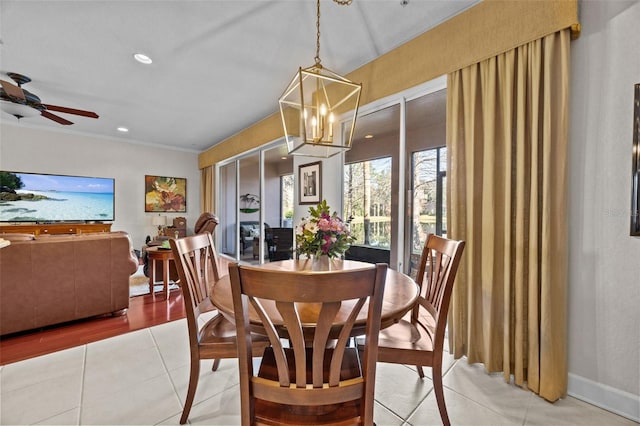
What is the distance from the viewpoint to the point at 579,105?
5.33ft

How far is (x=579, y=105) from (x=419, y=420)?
6.85 feet

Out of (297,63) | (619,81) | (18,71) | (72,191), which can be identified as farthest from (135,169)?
(619,81)

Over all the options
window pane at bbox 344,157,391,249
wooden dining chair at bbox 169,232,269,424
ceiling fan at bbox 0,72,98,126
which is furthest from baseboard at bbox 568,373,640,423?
ceiling fan at bbox 0,72,98,126

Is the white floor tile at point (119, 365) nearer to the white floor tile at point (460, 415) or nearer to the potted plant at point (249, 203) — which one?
the white floor tile at point (460, 415)

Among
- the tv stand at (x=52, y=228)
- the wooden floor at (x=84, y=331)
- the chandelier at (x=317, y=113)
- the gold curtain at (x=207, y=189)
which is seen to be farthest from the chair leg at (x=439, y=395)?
the tv stand at (x=52, y=228)

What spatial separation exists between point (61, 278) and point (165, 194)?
14.1 ft

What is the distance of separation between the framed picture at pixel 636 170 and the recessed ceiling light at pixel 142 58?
384 centimetres

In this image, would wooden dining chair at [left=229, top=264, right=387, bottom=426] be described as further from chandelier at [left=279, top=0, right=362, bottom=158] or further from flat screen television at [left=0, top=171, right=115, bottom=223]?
flat screen television at [left=0, top=171, right=115, bottom=223]

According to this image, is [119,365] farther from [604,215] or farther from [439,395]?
[604,215]

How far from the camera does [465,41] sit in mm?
2018

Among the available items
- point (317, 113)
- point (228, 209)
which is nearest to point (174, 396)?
point (317, 113)

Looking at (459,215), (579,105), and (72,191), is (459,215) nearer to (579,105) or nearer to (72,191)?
(579,105)

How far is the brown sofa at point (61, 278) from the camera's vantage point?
2326mm

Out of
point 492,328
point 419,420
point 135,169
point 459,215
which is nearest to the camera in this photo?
point 419,420
